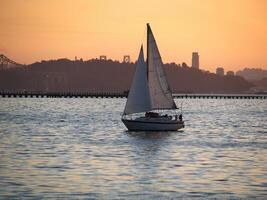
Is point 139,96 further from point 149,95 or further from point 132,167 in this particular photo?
point 132,167

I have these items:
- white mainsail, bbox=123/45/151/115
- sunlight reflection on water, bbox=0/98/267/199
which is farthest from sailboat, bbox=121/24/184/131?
sunlight reflection on water, bbox=0/98/267/199

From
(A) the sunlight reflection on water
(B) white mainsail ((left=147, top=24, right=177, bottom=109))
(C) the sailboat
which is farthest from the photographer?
(B) white mainsail ((left=147, top=24, right=177, bottom=109))

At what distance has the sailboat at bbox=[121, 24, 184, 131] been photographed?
64.1 metres

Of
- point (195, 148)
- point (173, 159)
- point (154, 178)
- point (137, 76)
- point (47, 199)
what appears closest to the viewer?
point (47, 199)

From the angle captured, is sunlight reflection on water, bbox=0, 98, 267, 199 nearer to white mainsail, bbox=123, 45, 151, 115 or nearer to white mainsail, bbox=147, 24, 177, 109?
white mainsail, bbox=123, 45, 151, 115

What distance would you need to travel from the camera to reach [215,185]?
33.3 m

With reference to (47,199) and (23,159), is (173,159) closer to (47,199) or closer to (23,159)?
(23,159)

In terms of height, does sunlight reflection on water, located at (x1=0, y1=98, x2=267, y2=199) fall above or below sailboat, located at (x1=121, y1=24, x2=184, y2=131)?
below

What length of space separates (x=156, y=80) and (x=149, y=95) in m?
2.09

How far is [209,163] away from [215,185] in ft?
31.5

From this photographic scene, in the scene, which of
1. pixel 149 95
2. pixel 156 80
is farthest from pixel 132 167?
pixel 156 80

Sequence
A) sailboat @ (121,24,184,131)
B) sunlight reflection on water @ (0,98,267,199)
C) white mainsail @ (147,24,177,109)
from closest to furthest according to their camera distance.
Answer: sunlight reflection on water @ (0,98,267,199) → sailboat @ (121,24,184,131) → white mainsail @ (147,24,177,109)

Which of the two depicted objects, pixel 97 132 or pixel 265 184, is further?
pixel 97 132

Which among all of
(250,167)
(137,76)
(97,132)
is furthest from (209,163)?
(97,132)
